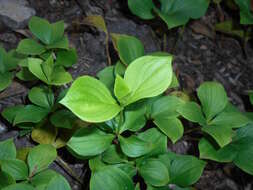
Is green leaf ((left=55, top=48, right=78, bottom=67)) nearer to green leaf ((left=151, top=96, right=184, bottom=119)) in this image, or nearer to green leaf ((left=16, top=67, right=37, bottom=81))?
green leaf ((left=16, top=67, right=37, bottom=81))

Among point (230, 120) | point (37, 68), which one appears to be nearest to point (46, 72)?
point (37, 68)

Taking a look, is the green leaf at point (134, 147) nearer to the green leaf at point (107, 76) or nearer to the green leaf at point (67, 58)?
the green leaf at point (107, 76)

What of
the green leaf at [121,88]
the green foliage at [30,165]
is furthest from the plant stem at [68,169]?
the green leaf at [121,88]

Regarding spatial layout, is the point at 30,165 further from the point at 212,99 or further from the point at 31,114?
the point at 212,99

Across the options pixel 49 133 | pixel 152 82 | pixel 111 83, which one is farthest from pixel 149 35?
pixel 152 82

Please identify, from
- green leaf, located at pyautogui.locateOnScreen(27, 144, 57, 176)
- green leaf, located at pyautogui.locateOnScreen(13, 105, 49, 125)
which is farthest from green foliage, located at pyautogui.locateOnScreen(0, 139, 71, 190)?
green leaf, located at pyautogui.locateOnScreen(13, 105, 49, 125)

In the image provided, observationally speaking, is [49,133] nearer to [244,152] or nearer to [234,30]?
[244,152]
